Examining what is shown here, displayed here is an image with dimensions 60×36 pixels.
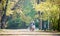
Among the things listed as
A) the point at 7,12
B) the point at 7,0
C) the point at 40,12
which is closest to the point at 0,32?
the point at 7,12

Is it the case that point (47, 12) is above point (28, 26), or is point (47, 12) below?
above

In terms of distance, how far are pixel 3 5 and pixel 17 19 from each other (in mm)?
309

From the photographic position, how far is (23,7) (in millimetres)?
2182

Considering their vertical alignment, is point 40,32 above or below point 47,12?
below

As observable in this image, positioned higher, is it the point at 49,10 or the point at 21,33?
A: the point at 49,10

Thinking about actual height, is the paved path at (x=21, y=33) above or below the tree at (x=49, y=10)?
below

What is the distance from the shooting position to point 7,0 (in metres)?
2.17

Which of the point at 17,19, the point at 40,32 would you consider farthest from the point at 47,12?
the point at 17,19

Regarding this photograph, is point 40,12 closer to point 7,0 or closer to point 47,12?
point 47,12

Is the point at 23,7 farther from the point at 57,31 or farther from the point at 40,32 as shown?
the point at 57,31

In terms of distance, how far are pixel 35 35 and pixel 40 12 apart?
0.37 meters

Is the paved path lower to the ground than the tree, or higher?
lower

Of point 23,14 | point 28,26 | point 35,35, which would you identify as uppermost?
point 23,14

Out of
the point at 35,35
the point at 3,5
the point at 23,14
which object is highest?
the point at 3,5
